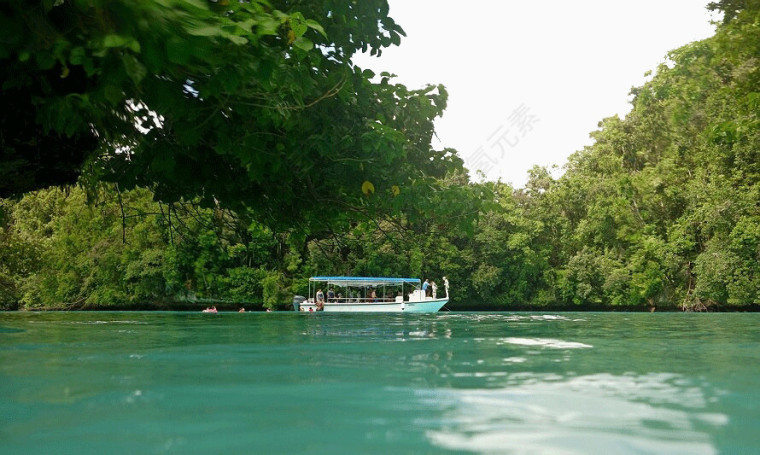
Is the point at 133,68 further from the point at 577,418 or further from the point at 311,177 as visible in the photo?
the point at 311,177

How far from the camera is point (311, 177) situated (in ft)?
35.6

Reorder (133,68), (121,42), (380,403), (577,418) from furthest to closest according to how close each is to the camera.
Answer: (133,68)
(121,42)
(380,403)
(577,418)

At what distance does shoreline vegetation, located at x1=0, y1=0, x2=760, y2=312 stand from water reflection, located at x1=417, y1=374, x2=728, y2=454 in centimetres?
259

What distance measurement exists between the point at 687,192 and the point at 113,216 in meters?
35.5

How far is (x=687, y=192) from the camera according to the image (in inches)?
1569

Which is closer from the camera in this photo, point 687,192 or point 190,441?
point 190,441

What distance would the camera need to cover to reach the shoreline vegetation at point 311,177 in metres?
5.03

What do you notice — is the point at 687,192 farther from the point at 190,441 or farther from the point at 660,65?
the point at 190,441

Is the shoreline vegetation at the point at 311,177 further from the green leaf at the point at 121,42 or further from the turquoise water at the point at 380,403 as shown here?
the turquoise water at the point at 380,403

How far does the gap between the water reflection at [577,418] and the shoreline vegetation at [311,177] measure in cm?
259

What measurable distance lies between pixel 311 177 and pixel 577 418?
8.29 metres

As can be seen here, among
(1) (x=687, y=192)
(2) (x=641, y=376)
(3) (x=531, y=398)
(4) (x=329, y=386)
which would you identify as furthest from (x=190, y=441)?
(1) (x=687, y=192)

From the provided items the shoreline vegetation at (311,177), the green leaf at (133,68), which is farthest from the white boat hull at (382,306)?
the green leaf at (133,68)

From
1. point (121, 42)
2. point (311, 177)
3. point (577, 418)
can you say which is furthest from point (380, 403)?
point (311, 177)
